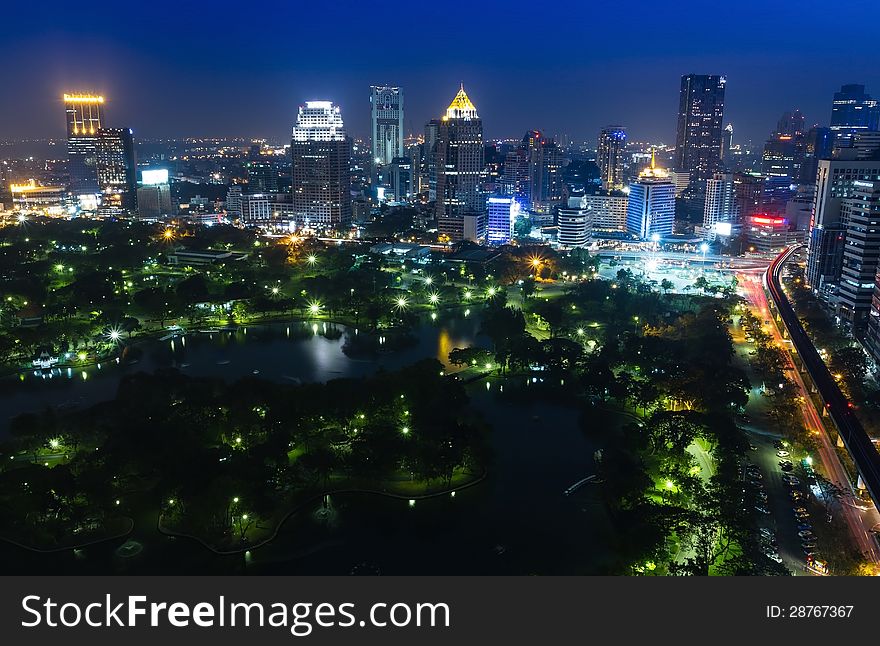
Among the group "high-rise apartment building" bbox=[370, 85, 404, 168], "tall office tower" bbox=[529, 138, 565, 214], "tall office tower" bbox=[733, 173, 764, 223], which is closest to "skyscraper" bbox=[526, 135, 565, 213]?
"tall office tower" bbox=[529, 138, 565, 214]

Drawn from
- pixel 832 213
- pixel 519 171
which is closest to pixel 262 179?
pixel 519 171

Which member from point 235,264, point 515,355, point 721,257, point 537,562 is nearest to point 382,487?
point 537,562

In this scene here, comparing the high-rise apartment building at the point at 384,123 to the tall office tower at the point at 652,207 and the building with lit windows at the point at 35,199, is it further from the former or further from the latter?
the tall office tower at the point at 652,207

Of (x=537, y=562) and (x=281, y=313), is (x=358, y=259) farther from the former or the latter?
(x=537, y=562)

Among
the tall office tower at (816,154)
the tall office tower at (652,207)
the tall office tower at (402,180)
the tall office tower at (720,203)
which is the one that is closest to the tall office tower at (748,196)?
the tall office tower at (720,203)

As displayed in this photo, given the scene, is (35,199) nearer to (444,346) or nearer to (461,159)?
(461,159)

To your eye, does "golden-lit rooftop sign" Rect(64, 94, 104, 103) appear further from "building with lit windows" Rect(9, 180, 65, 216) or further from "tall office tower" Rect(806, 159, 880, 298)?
"tall office tower" Rect(806, 159, 880, 298)
